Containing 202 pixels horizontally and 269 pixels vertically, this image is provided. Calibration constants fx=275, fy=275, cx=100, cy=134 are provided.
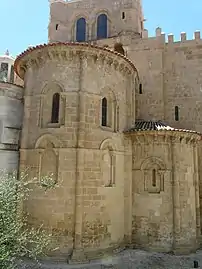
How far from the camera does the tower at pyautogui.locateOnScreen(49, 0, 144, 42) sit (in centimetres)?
2008

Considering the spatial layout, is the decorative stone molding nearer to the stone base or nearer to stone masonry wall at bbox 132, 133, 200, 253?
stone masonry wall at bbox 132, 133, 200, 253

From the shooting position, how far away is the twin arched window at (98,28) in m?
20.8

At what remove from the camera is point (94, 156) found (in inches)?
434

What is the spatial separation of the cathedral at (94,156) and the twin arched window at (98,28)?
885 centimetres

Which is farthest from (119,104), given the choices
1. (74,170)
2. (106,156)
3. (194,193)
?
(194,193)

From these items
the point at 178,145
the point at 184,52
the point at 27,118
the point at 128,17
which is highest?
the point at 128,17

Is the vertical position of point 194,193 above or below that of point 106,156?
below

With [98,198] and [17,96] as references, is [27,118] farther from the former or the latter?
[98,198]

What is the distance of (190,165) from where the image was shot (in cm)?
1285

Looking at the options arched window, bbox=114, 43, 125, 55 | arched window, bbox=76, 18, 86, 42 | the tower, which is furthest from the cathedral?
arched window, bbox=76, 18, 86, 42

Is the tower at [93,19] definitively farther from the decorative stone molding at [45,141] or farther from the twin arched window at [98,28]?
the decorative stone molding at [45,141]

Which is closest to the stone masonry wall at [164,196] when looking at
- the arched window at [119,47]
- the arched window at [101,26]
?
the arched window at [119,47]

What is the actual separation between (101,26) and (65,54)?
10866mm

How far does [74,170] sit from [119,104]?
3878mm
